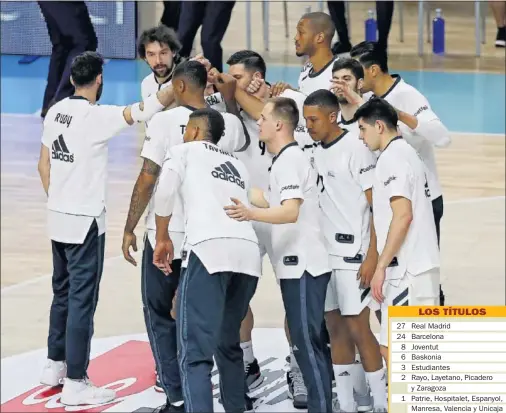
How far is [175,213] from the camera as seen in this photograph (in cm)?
657

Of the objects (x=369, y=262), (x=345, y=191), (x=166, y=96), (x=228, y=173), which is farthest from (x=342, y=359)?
(x=166, y=96)

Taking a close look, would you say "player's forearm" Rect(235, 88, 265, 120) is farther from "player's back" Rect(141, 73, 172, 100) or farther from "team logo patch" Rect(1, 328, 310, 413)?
→ "team logo patch" Rect(1, 328, 310, 413)

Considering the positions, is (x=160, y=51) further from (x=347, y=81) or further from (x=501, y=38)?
(x=501, y=38)

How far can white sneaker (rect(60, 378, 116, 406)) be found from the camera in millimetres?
7086

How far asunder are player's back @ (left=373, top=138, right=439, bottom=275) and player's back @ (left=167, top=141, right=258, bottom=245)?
704 mm

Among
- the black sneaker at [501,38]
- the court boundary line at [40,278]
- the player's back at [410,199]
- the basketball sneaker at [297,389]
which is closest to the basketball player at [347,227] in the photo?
the player's back at [410,199]

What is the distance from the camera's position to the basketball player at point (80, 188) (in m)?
6.83

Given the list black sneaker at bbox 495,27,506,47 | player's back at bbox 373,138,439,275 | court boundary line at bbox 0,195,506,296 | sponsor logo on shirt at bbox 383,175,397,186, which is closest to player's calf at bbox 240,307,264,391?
player's back at bbox 373,138,439,275

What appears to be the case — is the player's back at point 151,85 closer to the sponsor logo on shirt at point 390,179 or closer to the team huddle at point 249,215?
the team huddle at point 249,215

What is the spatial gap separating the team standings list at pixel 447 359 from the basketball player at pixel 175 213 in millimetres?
3007

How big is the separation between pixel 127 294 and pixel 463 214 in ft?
11.3

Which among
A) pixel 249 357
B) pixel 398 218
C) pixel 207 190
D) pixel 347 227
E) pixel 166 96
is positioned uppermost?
pixel 166 96

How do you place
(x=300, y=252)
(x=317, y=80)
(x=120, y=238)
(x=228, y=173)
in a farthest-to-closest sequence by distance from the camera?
(x=120, y=238) → (x=317, y=80) → (x=300, y=252) → (x=228, y=173)

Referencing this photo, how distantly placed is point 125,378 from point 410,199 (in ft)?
7.60
